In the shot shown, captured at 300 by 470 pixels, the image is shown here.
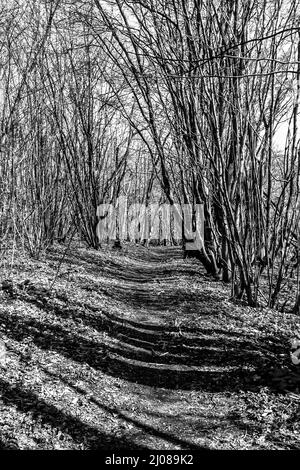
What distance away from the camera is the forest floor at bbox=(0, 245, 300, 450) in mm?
3279

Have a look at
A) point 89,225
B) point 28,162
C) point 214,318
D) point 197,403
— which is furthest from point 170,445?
point 89,225

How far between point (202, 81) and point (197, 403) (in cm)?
476

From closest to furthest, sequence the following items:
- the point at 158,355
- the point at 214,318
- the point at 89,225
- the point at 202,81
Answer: the point at 158,355
the point at 214,318
the point at 202,81
the point at 89,225

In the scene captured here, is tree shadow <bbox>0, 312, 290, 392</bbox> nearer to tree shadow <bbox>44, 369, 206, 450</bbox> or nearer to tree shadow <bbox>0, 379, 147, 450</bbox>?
tree shadow <bbox>44, 369, 206, 450</bbox>

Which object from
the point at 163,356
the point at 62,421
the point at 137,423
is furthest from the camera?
the point at 163,356

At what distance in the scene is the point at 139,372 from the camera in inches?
181

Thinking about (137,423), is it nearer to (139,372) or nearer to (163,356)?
(139,372)

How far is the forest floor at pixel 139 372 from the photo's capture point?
10.8 feet

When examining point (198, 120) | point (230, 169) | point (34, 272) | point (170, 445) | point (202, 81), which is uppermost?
point (202, 81)

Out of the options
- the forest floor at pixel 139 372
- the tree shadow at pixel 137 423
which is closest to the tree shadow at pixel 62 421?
the forest floor at pixel 139 372

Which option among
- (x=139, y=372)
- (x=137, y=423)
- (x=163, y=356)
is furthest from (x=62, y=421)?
(x=163, y=356)

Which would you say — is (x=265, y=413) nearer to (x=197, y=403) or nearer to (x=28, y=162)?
(x=197, y=403)

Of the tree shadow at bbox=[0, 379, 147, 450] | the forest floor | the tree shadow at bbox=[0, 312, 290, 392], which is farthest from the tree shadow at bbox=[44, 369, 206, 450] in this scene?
the tree shadow at bbox=[0, 312, 290, 392]

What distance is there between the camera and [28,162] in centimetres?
920
